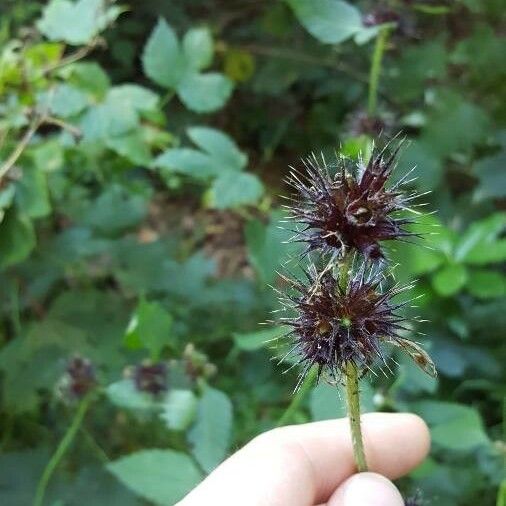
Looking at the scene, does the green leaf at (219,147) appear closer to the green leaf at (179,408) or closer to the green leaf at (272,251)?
the green leaf at (272,251)

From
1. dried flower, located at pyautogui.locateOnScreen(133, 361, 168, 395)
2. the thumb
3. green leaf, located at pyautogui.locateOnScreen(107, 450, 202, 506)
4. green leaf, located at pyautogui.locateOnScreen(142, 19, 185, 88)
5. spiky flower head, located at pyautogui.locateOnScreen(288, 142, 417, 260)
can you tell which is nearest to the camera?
spiky flower head, located at pyautogui.locateOnScreen(288, 142, 417, 260)

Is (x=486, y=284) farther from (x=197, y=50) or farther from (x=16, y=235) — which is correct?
(x=16, y=235)

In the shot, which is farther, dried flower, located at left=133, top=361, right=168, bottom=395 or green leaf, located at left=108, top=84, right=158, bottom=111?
green leaf, located at left=108, top=84, right=158, bottom=111

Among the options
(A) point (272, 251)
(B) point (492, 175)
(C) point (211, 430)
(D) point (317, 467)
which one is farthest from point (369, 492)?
(B) point (492, 175)

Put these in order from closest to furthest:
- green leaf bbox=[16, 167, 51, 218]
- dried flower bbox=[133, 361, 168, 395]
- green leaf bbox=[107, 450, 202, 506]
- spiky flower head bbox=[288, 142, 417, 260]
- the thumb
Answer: spiky flower head bbox=[288, 142, 417, 260] < the thumb < green leaf bbox=[107, 450, 202, 506] < dried flower bbox=[133, 361, 168, 395] < green leaf bbox=[16, 167, 51, 218]

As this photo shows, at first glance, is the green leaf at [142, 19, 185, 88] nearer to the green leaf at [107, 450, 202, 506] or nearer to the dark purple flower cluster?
the green leaf at [107, 450, 202, 506]

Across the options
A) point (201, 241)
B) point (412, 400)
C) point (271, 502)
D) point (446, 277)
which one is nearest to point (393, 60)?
point (446, 277)

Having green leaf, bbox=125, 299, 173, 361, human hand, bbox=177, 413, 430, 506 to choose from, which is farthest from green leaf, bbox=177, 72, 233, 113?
Answer: human hand, bbox=177, 413, 430, 506
